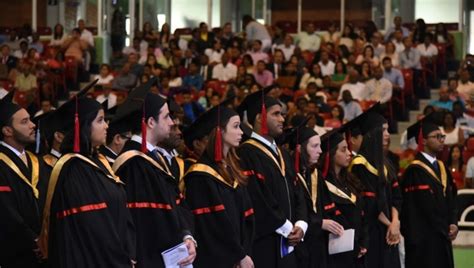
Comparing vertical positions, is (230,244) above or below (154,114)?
below

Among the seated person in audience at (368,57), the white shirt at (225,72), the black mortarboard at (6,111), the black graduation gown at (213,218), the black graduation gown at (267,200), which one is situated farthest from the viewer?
the white shirt at (225,72)

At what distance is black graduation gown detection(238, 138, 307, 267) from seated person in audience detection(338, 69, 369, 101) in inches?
402

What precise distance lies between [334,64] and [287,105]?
2.95m

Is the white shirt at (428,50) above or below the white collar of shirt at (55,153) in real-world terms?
above

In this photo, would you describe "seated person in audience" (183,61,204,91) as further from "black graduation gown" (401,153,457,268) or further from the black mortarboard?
the black mortarboard

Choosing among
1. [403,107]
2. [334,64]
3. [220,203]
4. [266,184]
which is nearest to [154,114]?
[220,203]

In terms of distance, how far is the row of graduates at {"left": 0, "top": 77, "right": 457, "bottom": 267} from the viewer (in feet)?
23.4

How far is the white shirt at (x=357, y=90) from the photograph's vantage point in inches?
776

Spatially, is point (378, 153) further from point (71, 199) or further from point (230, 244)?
point (71, 199)

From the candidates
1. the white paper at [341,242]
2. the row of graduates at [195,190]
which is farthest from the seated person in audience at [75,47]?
the white paper at [341,242]

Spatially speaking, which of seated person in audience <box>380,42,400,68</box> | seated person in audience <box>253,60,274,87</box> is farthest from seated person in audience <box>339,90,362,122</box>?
seated person in audience <box>380,42,400,68</box>

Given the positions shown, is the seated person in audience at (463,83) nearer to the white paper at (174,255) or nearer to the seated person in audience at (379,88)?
the seated person in audience at (379,88)

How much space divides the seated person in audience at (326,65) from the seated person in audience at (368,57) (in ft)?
1.63

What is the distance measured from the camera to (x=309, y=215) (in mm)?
10047
